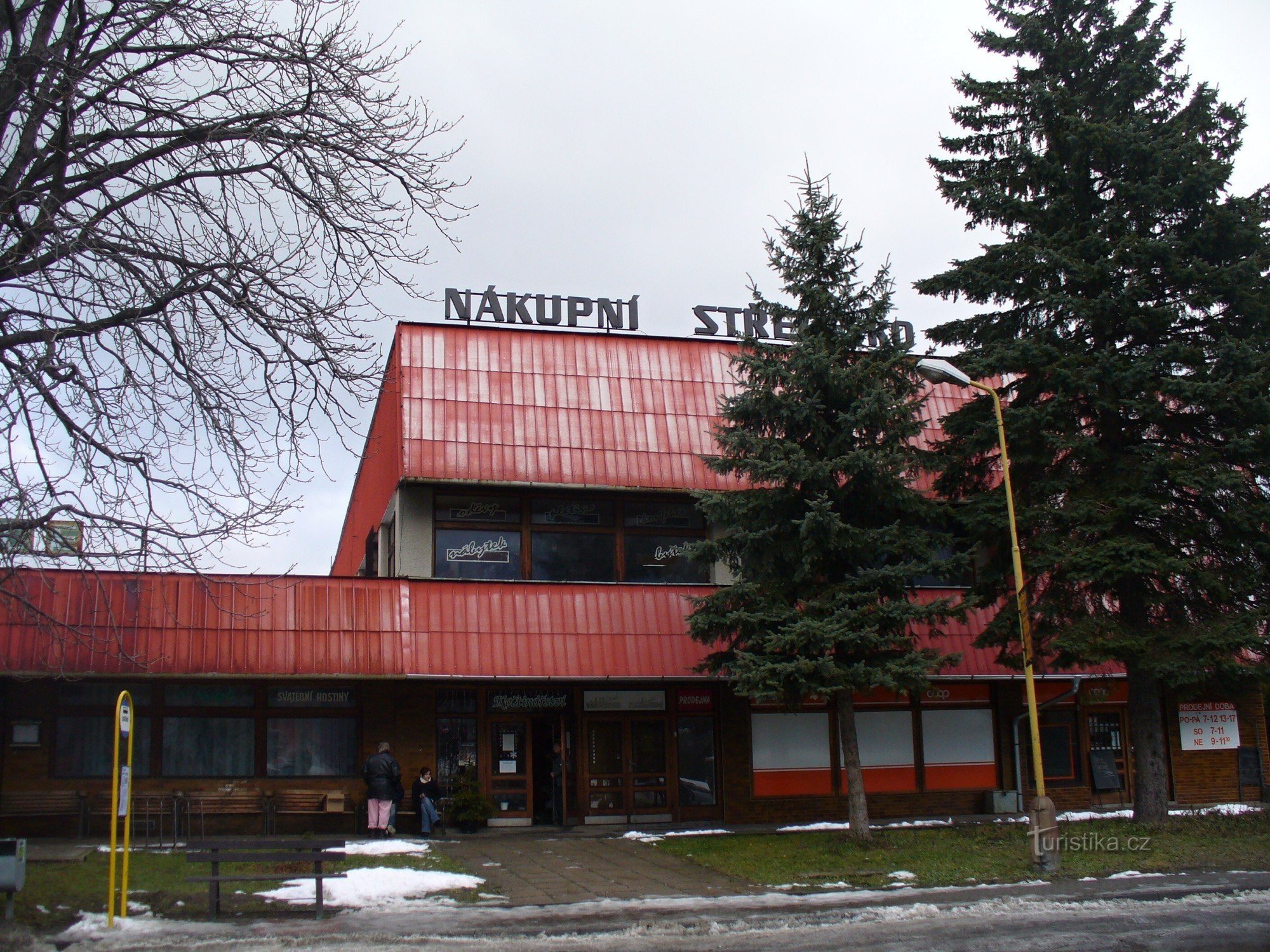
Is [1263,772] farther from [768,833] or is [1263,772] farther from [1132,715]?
[768,833]

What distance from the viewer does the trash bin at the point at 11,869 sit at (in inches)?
456

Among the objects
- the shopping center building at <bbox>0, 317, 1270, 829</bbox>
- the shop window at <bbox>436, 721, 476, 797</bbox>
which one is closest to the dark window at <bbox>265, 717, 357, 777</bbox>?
the shopping center building at <bbox>0, 317, 1270, 829</bbox>

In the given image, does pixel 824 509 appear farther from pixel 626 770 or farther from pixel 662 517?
pixel 626 770

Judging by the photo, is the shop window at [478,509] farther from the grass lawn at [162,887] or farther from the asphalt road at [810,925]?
the asphalt road at [810,925]

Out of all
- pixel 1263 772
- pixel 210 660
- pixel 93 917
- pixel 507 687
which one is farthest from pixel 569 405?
pixel 1263 772

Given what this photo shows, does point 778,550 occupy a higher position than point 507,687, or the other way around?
point 778,550

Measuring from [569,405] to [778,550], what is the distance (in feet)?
21.2

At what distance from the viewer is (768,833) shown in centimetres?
1998

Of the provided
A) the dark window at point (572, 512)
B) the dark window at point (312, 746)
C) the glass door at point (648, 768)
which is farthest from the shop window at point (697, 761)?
the dark window at point (312, 746)

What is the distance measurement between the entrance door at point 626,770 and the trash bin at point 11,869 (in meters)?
11.7

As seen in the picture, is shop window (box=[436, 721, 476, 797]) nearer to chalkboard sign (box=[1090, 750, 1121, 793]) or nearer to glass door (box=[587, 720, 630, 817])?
glass door (box=[587, 720, 630, 817])

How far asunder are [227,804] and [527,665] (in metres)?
6.00

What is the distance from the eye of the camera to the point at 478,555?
21.8 meters

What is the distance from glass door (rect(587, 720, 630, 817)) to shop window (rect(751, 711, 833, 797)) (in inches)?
111
